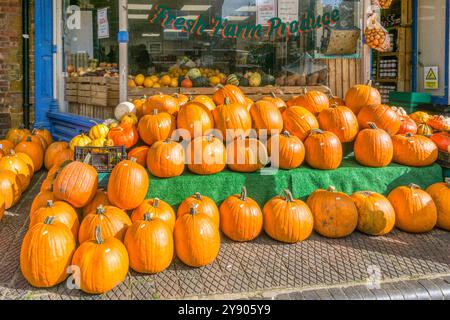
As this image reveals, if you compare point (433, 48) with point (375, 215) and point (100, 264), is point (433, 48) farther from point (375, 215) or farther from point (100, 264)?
point (100, 264)

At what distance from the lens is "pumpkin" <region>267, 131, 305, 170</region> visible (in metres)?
3.79

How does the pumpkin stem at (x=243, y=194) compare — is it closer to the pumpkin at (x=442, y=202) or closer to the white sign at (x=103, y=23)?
the pumpkin at (x=442, y=202)

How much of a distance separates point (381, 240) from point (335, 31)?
3.51m

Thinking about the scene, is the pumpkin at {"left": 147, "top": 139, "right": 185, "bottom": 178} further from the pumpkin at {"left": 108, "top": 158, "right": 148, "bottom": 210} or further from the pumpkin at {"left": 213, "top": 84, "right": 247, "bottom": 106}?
the pumpkin at {"left": 213, "top": 84, "right": 247, "bottom": 106}

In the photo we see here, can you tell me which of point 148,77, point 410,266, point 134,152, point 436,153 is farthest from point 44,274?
point 148,77

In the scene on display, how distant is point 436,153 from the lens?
13.5 ft

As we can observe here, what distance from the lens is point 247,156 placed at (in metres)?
3.79

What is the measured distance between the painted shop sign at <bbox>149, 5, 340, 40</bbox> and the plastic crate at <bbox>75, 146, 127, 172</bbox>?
130 inches

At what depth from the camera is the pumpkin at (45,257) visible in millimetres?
2691

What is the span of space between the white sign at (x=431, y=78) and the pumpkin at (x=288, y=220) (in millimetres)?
4861

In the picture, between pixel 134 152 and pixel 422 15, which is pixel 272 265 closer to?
pixel 134 152

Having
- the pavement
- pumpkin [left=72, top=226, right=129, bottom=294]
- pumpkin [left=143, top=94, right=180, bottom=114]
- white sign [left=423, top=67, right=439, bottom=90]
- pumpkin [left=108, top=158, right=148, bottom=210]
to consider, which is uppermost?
white sign [left=423, top=67, right=439, bottom=90]

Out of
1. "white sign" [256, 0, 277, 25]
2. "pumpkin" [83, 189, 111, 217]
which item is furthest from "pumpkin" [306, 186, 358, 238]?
"white sign" [256, 0, 277, 25]

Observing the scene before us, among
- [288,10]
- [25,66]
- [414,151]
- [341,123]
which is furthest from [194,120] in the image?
[25,66]
